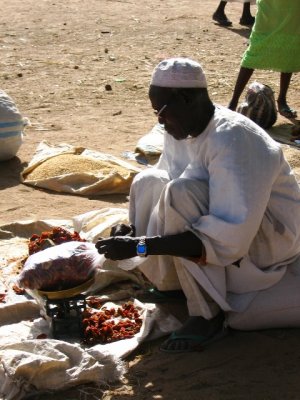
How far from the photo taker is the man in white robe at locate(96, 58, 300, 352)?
3539mm

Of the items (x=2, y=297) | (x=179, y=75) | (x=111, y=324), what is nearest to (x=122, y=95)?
(x=2, y=297)

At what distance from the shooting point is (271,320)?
3857 mm

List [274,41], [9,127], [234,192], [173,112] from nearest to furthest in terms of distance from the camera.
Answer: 1. [234,192]
2. [173,112]
3. [9,127]
4. [274,41]

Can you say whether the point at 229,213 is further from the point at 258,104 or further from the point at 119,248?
the point at 258,104

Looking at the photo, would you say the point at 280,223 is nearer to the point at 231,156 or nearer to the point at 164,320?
the point at 231,156

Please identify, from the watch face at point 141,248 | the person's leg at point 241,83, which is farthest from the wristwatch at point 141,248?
the person's leg at point 241,83

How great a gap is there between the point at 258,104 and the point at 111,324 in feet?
12.6

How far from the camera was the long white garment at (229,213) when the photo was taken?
139 inches

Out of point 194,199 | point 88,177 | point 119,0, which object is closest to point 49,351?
point 194,199

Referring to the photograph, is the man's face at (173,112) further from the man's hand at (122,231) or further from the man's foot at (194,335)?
the man's foot at (194,335)

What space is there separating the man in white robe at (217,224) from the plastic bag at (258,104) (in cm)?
346

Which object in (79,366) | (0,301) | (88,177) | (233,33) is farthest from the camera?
(233,33)

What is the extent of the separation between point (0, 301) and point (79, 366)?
0.90 metres

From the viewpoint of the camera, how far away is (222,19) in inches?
505
